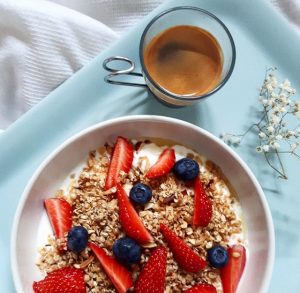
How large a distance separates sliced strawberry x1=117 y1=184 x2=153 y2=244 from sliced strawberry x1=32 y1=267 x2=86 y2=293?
14cm

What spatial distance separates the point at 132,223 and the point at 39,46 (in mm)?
478

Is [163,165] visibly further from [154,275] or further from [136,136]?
[154,275]

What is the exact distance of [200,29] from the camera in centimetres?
120

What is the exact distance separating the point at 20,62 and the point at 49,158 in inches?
11.1

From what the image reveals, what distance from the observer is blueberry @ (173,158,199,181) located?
3.74 feet

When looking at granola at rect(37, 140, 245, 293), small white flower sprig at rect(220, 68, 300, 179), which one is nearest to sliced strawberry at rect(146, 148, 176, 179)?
granola at rect(37, 140, 245, 293)

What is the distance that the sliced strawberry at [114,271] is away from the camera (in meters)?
1.08

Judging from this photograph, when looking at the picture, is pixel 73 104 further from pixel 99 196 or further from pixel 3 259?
pixel 3 259

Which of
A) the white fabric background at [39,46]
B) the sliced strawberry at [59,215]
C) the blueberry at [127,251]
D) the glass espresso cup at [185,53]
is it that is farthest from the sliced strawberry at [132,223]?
the white fabric background at [39,46]

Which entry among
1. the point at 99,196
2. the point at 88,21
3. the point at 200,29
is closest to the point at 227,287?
the point at 99,196

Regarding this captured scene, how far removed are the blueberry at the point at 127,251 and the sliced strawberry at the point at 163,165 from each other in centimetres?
15

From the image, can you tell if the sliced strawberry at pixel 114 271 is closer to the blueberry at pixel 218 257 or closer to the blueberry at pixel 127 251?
the blueberry at pixel 127 251

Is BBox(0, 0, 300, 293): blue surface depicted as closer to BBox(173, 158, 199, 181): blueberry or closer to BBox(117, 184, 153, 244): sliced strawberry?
BBox(173, 158, 199, 181): blueberry

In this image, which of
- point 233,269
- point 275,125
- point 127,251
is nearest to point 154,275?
point 127,251
